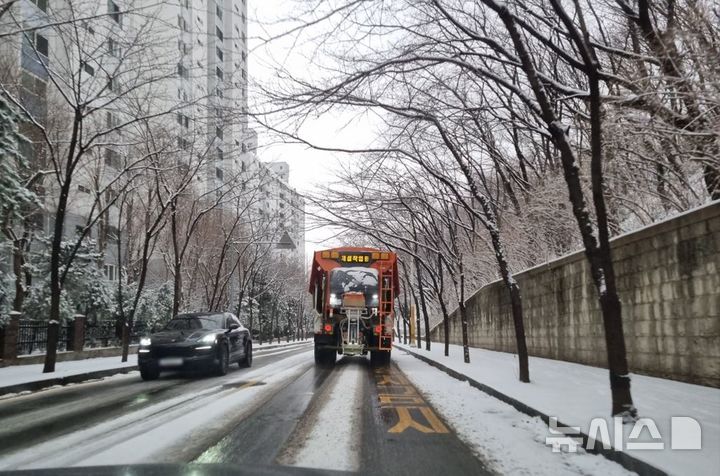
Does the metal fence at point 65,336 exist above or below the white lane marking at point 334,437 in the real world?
above

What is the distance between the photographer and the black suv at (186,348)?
39.9 feet

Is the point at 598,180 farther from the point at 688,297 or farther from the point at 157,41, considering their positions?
the point at 157,41

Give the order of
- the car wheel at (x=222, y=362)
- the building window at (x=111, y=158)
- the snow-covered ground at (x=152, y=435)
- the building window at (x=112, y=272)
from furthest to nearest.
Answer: the building window at (x=112, y=272)
the building window at (x=111, y=158)
the car wheel at (x=222, y=362)
the snow-covered ground at (x=152, y=435)

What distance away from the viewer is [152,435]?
5941 mm

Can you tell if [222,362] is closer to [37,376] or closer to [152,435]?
[37,376]

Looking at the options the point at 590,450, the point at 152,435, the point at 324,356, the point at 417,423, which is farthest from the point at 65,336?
the point at 590,450

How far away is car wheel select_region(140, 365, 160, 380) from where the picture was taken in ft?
40.2

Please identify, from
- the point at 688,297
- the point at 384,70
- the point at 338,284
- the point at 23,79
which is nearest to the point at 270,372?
the point at 338,284

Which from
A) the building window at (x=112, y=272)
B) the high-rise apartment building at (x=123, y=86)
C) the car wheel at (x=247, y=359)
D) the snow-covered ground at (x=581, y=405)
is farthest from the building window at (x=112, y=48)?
the building window at (x=112, y=272)

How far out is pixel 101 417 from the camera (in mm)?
7277

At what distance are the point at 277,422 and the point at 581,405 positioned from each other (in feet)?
13.1

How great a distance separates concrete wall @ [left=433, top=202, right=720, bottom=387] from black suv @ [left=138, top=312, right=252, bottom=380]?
855 centimetres

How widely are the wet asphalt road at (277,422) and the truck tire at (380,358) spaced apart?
14.9 feet

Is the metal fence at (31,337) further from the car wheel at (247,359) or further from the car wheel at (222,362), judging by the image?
the car wheel at (222,362)
